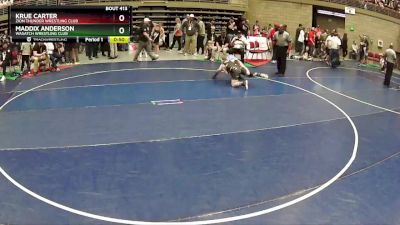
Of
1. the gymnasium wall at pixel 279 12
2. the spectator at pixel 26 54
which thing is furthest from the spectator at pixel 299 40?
the spectator at pixel 26 54

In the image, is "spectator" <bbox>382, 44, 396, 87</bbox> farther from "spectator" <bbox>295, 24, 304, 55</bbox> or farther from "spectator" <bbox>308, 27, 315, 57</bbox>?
"spectator" <bbox>295, 24, 304, 55</bbox>

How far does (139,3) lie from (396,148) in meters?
18.0

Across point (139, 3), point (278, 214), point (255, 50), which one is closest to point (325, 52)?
point (255, 50)

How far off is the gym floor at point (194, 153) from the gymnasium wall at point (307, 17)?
1368cm

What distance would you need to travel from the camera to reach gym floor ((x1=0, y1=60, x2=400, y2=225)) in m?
7.03

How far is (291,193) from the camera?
25.3 feet

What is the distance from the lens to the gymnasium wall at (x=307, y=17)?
95.5 ft

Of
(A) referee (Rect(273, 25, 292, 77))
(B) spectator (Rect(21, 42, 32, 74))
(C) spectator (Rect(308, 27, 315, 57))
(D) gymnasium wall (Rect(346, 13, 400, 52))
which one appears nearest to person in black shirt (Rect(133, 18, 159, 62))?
(B) spectator (Rect(21, 42, 32, 74))

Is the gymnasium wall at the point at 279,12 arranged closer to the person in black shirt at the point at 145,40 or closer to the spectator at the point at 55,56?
the person in black shirt at the point at 145,40

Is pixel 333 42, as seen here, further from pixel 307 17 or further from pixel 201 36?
pixel 307 17

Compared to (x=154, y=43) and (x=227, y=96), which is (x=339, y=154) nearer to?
(x=227, y=96)
